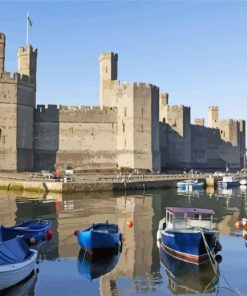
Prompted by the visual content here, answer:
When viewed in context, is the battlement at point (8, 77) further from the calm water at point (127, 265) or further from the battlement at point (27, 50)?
the calm water at point (127, 265)

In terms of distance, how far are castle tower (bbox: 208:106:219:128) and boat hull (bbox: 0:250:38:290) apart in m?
65.9

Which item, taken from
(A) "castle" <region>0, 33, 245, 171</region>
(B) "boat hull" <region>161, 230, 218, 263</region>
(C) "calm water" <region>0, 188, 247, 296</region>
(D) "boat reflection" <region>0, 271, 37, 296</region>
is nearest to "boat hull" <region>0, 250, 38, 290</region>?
(D) "boat reflection" <region>0, 271, 37, 296</region>

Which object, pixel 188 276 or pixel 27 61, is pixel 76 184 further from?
pixel 188 276

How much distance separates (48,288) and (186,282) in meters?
Answer: 3.62

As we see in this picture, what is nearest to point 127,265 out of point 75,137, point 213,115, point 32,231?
point 32,231

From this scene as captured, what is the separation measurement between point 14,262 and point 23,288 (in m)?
0.69

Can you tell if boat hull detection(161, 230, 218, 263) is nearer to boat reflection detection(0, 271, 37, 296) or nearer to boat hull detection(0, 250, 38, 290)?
boat reflection detection(0, 271, 37, 296)

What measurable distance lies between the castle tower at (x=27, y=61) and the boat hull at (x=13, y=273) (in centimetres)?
3693

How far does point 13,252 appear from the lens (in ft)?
39.9

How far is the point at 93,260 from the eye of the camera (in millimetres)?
14586

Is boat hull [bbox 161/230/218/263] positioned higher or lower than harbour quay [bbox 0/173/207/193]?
lower

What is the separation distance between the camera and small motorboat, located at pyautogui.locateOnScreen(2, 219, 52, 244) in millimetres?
15584

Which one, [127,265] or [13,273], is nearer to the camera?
[13,273]

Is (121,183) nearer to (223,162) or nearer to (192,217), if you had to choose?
(192,217)
